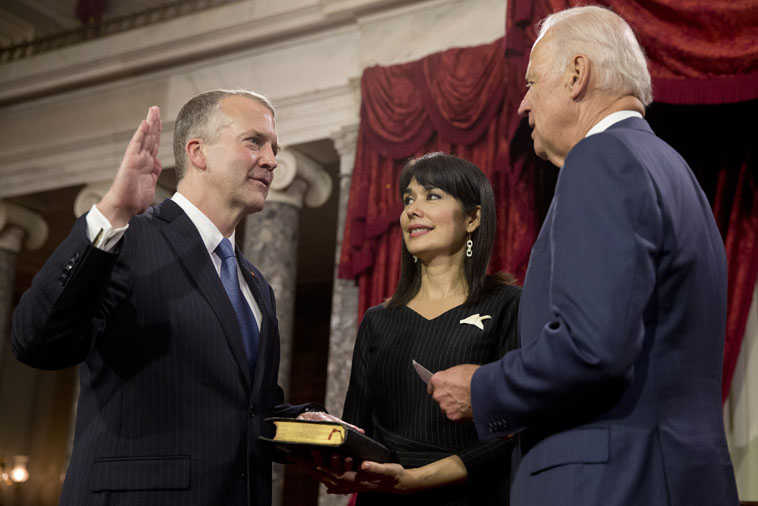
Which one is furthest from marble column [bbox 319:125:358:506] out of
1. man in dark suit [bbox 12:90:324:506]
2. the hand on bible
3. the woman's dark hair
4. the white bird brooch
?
the hand on bible

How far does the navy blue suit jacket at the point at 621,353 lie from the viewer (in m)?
1.35

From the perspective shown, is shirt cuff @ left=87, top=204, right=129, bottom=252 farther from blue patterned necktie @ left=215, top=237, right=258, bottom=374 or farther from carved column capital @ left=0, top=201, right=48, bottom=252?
carved column capital @ left=0, top=201, right=48, bottom=252

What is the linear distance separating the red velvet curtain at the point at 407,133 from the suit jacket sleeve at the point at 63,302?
376 cm

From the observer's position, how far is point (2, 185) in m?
8.27

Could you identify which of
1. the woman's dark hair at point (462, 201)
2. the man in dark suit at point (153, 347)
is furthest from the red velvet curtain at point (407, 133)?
the man in dark suit at point (153, 347)

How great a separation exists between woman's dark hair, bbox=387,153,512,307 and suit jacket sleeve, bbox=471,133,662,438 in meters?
1.10

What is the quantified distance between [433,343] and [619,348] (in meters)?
1.09

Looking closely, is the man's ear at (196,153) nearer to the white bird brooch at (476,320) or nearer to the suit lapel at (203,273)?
the suit lapel at (203,273)

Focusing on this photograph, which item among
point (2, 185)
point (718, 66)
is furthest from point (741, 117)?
point (2, 185)

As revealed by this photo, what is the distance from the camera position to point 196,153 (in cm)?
229

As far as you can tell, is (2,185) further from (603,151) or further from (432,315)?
(603,151)

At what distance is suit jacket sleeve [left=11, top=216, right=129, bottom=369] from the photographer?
5.17 feet

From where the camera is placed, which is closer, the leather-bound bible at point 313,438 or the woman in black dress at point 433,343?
the leather-bound bible at point 313,438

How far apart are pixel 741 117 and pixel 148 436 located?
12.0ft
